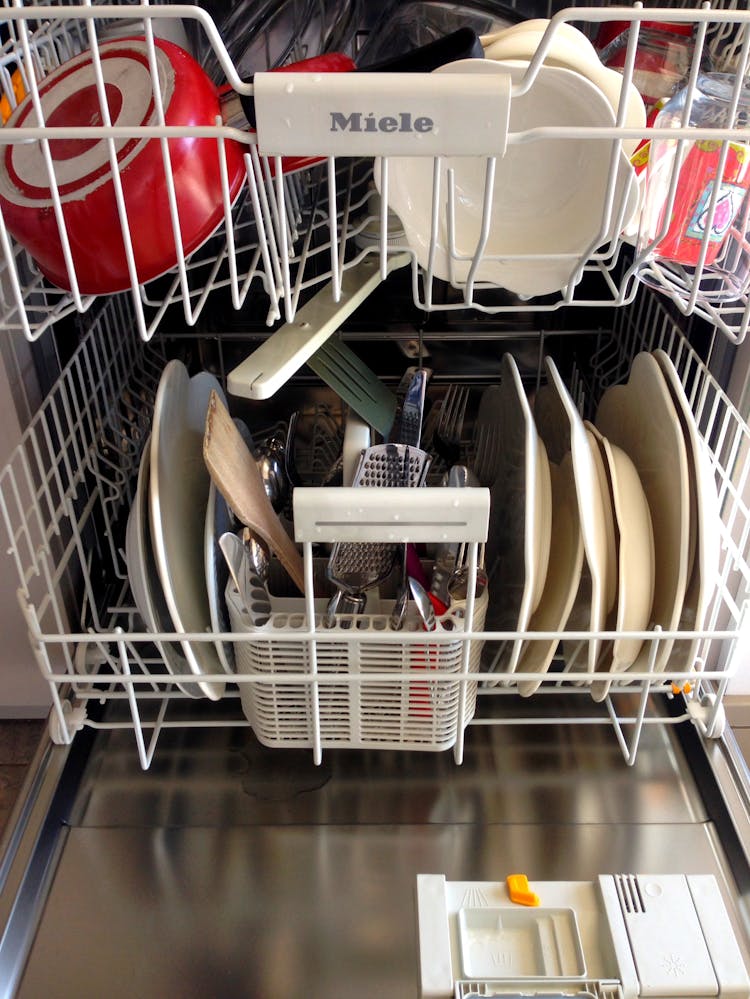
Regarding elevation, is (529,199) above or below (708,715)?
above

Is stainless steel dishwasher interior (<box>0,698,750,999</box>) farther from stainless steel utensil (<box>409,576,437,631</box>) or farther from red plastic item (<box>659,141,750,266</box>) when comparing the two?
red plastic item (<box>659,141,750,266</box>)

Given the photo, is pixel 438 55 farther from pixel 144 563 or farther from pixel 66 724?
pixel 66 724

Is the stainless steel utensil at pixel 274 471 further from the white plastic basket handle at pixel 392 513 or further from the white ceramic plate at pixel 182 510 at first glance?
the white plastic basket handle at pixel 392 513

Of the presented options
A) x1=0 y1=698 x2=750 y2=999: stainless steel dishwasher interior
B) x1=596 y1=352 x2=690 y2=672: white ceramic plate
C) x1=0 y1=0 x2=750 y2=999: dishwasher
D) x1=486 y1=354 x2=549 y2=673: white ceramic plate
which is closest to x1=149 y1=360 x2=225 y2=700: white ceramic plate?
x1=0 y1=0 x2=750 y2=999: dishwasher

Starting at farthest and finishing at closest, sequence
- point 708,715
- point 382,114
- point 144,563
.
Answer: point 708,715, point 144,563, point 382,114

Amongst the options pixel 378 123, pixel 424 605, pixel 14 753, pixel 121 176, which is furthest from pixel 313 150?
pixel 14 753

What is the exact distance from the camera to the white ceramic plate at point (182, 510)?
71 cm

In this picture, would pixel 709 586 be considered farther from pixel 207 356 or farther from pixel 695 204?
pixel 207 356

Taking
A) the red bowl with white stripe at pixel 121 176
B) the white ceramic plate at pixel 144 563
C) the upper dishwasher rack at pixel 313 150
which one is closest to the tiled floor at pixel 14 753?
the white ceramic plate at pixel 144 563

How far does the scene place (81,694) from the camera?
786 mm

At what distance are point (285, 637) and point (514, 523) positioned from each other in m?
0.24

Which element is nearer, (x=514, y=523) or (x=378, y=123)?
(x=378, y=123)

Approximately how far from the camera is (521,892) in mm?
650

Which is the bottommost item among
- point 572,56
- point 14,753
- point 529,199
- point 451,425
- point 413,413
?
point 14,753
